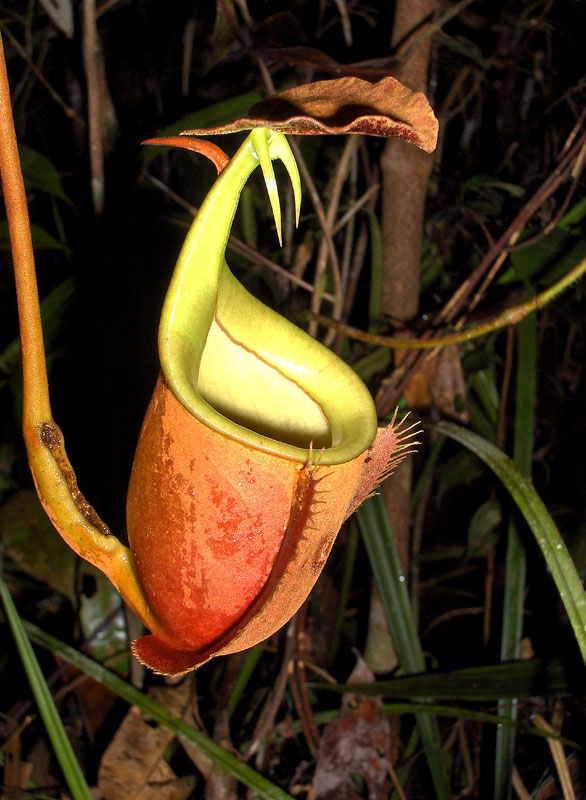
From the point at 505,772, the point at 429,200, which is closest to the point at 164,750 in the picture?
the point at 505,772

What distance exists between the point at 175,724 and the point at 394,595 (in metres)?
0.50

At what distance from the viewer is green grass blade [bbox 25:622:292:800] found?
111 cm

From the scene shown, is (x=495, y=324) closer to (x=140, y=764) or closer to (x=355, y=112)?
(x=355, y=112)

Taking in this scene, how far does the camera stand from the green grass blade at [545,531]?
0.86 metres

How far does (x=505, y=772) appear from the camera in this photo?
46.7 inches

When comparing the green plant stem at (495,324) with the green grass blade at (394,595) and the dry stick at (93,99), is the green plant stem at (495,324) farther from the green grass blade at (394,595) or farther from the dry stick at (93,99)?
the dry stick at (93,99)

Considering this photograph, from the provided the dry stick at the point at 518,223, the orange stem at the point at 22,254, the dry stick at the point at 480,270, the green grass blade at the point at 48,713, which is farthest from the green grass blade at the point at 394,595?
the orange stem at the point at 22,254

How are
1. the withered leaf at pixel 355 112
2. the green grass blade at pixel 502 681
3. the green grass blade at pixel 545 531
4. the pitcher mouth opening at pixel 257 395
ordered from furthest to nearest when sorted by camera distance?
1. the green grass blade at pixel 502 681
2. the green grass blade at pixel 545 531
3. the pitcher mouth opening at pixel 257 395
4. the withered leaf at pixel 355 112

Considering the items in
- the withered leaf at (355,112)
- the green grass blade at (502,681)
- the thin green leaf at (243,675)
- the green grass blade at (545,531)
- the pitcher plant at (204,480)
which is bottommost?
the thin green leaf at (243,675)

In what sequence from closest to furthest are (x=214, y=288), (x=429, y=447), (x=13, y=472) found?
(x=214, y=288) → (x=13, y=472) → (x=429, y=447)

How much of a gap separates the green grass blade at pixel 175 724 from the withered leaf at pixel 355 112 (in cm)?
107

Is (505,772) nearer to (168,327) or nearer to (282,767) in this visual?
(282,767)

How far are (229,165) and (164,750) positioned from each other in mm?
1219

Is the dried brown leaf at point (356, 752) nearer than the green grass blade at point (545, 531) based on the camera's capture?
No
